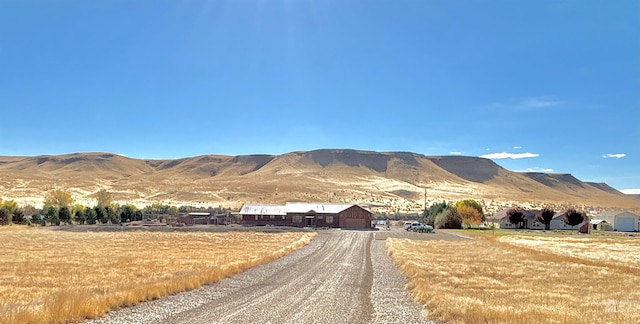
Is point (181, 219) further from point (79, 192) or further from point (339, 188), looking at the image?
point (339, 188)

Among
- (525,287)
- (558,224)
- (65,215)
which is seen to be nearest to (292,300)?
(525,287)

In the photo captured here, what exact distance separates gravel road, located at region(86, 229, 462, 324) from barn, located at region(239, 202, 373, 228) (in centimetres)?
5966

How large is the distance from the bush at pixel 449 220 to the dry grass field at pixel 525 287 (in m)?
52.3

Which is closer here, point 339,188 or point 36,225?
point 36,225

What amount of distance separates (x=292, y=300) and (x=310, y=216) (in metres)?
71.6

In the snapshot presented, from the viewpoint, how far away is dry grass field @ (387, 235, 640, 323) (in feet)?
47.7

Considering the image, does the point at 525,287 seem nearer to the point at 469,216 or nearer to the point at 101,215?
the point at 469,216

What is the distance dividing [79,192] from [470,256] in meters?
153

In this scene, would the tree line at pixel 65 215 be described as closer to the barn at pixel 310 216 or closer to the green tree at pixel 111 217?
the green tree at pixel 111 217

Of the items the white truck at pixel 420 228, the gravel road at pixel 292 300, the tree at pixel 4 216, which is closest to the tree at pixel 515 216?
the white truck at pixel 420 228

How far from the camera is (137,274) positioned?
24.2 m

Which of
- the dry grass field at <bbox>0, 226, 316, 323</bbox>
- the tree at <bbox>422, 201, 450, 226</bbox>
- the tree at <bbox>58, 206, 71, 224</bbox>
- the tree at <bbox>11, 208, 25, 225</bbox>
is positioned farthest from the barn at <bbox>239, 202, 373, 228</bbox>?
the dry grass field at <bbox>0, 226, 316, 323</bbox>

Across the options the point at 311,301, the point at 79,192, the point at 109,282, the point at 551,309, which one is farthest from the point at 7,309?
the point at 79,192

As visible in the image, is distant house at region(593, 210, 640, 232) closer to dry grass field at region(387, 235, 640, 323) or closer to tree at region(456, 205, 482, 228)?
tree at region(456, 205, 482, 228)
